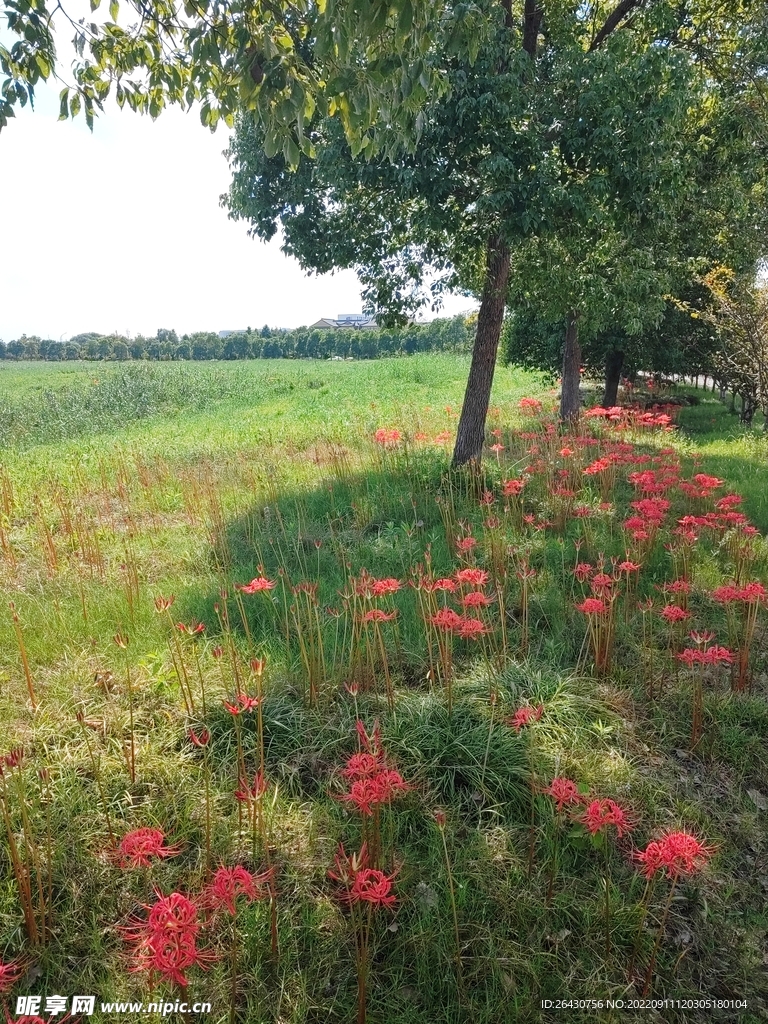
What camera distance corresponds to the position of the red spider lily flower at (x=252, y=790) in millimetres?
1852

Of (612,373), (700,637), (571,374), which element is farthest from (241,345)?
(700,637)

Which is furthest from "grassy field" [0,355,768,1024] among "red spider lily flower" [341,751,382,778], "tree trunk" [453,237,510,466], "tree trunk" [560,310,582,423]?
"tree trunk" [560,310,582,423]

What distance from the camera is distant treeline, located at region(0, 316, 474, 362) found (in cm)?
6103

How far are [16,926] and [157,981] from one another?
55cm

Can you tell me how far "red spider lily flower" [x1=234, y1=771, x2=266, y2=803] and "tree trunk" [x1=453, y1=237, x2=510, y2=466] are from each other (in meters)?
5.04

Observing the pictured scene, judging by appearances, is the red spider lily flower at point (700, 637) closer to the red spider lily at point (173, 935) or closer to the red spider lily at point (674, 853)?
the red spider lily at point (674, 853)

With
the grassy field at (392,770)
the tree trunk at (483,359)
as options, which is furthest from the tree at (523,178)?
the grassy field at (392,770)

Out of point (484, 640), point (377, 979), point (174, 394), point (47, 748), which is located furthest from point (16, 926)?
point (174, 394)

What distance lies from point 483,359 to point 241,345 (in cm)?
7276

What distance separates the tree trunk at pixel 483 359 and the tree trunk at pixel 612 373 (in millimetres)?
5747

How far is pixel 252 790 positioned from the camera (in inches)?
96.1

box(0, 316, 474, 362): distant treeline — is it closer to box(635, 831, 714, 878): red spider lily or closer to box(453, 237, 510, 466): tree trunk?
box(453, 237, 510, 466): tree trunk

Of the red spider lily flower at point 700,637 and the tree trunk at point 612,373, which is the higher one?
the tree trunk at point 612,373

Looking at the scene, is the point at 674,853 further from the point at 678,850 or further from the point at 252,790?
the point at 252,790
